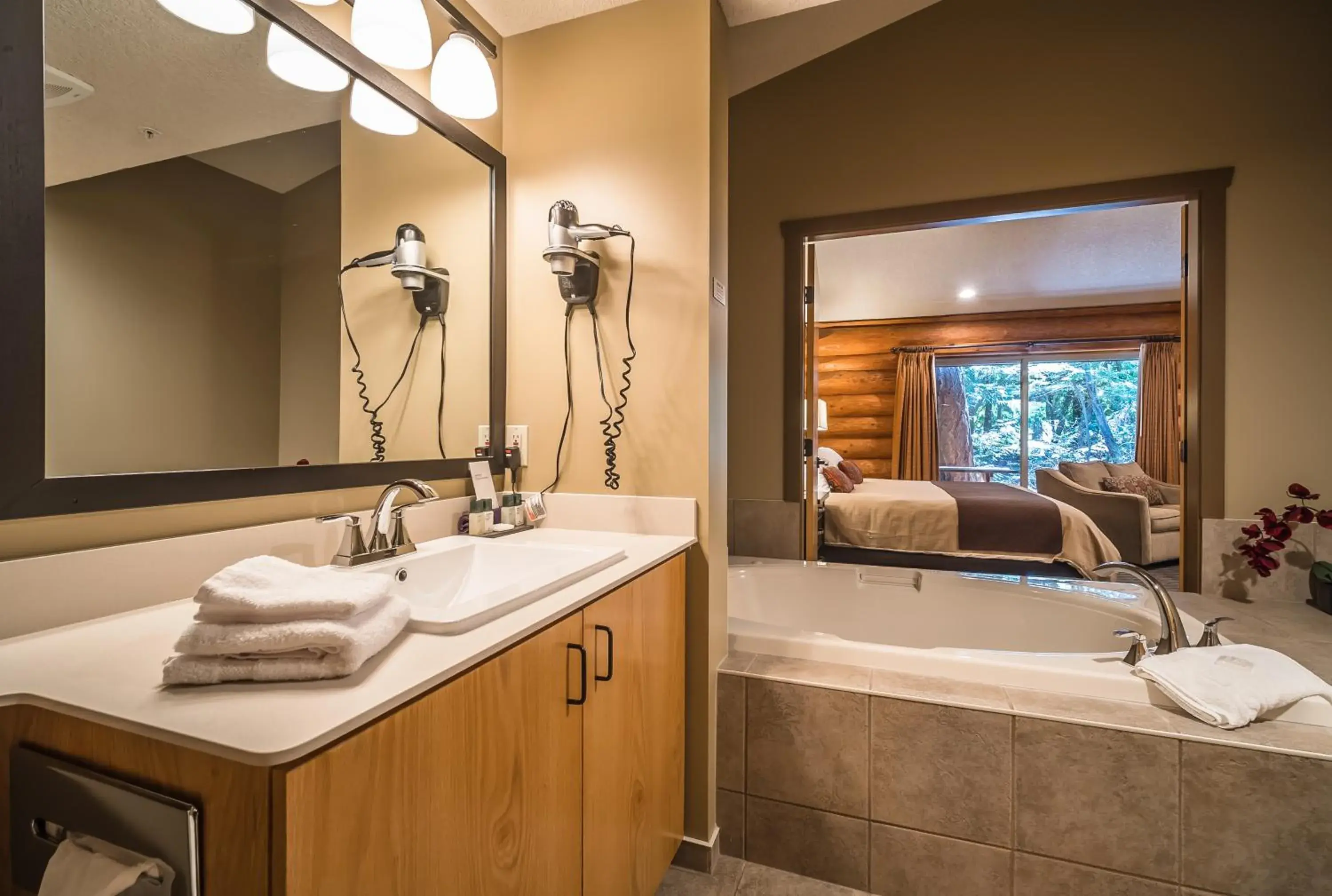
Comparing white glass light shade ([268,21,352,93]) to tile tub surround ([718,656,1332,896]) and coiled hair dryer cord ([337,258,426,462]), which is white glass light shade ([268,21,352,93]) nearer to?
coiled hair dryer cord ([337,258,426,462])

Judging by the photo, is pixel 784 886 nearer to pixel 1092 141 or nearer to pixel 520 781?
pixel 520 781

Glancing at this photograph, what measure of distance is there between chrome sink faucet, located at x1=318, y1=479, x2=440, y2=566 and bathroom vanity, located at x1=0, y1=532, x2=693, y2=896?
26cm

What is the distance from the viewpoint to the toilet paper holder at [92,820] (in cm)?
50

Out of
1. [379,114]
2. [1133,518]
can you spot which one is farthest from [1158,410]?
[379,114]

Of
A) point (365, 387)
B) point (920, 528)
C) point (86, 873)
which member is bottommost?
point (920, 528)

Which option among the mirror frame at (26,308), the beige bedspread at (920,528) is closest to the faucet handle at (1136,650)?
the mirror frame at (26,308)

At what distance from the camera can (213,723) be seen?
0.50 m

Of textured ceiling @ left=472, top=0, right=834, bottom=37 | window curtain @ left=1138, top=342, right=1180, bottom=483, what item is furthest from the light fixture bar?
window curtain @ left=1138, top=342, right=1180, bottom=483

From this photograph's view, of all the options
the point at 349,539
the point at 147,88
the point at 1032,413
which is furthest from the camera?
the point at 1032,413

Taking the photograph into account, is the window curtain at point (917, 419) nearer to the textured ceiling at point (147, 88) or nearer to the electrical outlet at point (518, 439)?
the electrical outlet at point (518, 439)

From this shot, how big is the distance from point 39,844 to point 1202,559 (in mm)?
3182

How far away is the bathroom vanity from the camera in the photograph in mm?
486

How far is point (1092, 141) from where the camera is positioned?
2.34 meters

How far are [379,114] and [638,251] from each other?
0.69m
